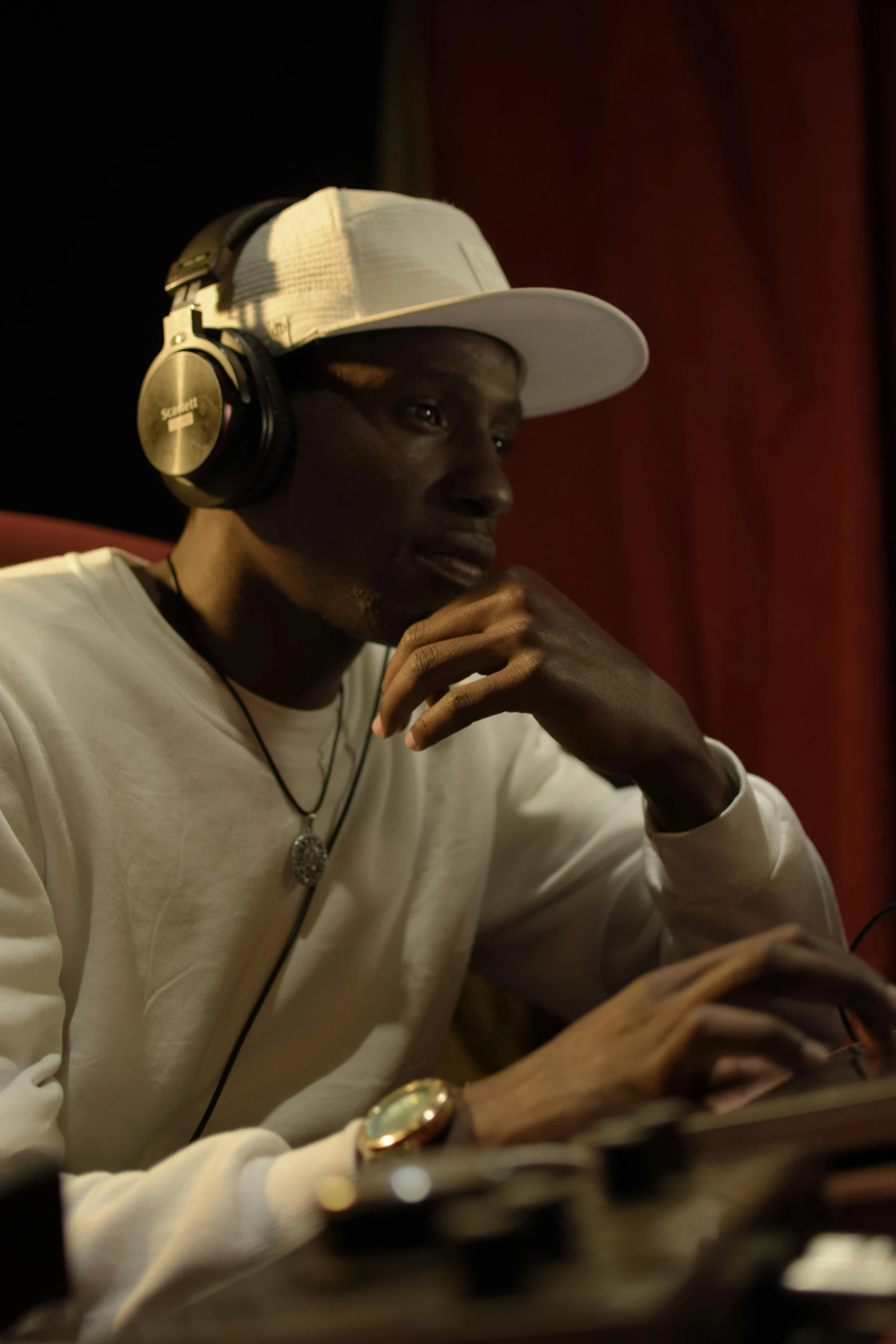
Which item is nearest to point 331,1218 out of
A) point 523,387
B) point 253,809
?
point 253,809

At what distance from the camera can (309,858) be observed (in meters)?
1.11

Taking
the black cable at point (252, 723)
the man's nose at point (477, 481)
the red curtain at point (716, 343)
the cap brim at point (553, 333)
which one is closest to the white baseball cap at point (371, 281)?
the cap brim at point (553, 333)

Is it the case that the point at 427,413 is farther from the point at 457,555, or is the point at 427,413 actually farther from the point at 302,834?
the point at 302,834

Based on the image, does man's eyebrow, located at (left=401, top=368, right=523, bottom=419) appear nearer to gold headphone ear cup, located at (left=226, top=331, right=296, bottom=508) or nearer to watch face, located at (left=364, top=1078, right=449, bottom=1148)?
gold headphone ear cup, located at (left=226, top=331, right=296, bottom=508)

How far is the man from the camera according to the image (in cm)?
91

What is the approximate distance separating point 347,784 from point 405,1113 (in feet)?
1.79

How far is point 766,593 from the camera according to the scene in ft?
5.10

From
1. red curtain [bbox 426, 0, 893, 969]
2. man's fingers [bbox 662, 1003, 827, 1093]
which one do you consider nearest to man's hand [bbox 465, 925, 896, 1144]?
man's fingers [bbox 662, 1003, 827, 1093]

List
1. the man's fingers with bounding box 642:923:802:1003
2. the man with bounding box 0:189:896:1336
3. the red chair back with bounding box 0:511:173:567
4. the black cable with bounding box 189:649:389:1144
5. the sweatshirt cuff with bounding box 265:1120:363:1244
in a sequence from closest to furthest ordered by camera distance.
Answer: the sweatshirt cuff with bounding box 265:1120:363:1244 < the man's fingers with bounding box 642:923:802:1003 < the man with bounding box 0:189:896:1336 < the black cable with bounding box 189:649:389:1144 < the red chair back with bounding box 0:511:173:567

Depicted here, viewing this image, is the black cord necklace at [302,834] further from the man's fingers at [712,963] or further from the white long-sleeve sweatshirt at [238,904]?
the man's fingers at [712,963]

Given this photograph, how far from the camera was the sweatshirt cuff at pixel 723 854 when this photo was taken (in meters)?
1.02

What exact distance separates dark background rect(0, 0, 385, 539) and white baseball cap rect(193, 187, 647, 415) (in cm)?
15

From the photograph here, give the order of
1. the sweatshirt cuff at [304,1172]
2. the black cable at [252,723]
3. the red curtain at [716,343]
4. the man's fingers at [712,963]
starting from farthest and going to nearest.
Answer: the red curtain at [716,343] < the black cable at [252,723] < the man's fingers at [712,963] < the sweatshirt cuff at [304,1172]

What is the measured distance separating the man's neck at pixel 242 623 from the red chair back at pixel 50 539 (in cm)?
18
